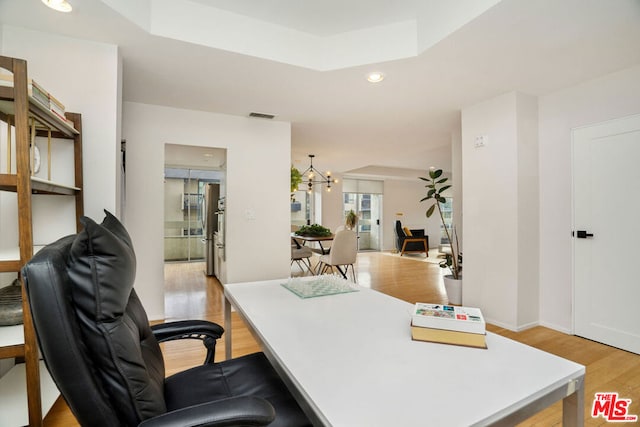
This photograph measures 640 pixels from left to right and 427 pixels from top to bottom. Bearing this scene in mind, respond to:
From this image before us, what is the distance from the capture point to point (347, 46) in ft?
8.07

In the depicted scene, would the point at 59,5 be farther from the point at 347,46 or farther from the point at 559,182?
the point at 559,182

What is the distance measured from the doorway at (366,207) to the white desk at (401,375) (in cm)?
808

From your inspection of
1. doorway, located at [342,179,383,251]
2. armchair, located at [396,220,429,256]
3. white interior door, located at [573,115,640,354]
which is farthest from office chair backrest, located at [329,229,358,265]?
doorway, located at [342,179,383,251]

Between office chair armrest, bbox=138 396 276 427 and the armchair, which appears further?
the armchair

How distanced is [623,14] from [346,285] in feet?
7.57

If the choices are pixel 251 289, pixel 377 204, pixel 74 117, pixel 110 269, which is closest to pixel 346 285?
pixel 251 289

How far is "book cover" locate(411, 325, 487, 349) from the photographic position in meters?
1.02

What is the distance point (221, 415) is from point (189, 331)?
71 centimetres

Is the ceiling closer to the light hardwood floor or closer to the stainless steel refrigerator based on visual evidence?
the light hardwood floor

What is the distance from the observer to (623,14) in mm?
1840

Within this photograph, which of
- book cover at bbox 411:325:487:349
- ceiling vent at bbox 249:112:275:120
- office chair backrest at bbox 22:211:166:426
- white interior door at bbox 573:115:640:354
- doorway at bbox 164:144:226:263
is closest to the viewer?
office chair backrest at bbox 22:211:166:426

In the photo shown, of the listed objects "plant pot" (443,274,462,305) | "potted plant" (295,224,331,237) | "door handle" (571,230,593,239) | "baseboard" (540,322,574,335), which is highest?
"door handle" (571,230,593,239)

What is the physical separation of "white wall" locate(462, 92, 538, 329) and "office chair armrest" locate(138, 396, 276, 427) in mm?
3004

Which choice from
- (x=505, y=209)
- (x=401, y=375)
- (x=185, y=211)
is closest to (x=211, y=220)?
(x=185, y=211)
